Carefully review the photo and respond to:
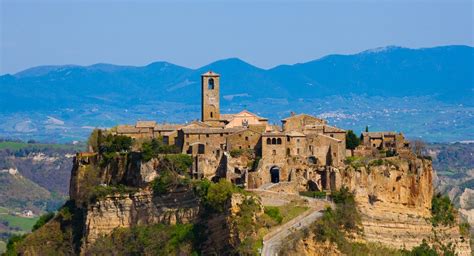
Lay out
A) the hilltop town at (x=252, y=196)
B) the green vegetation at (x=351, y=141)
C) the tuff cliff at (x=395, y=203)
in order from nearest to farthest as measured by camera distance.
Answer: the hilltop town at (x=252, y=196) → the tuff cliff at (x=395, y=203) → the green vegetation at (x=351, y=141)

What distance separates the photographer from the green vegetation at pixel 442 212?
61719mm

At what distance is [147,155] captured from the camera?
61.2 meters

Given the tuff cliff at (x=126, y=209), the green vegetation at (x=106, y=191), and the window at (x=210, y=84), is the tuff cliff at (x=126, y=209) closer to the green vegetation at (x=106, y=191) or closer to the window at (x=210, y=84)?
the green vegetation at (x=106, y=191)

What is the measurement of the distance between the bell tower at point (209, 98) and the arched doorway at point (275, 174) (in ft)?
29.4

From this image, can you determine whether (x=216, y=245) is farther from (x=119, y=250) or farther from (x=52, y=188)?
(x=52, y=188)

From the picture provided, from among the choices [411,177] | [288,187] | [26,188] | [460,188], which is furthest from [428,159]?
[26,188]

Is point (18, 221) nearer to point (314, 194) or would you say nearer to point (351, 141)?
point (351, 141)

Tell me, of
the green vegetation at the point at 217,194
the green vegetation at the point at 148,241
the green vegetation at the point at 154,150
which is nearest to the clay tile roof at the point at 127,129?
the green vegetation at the point at 154,150

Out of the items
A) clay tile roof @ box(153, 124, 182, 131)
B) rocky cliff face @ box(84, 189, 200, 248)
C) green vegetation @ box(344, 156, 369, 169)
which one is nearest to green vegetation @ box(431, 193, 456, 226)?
green vegetation @ box(344, 156, 369, 169)

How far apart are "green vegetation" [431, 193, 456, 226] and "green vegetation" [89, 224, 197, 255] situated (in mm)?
11803

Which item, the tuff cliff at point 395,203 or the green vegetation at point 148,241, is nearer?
the green vegetation at point 148,241

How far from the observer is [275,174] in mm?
58875

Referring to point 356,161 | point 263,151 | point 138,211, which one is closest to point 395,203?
point 356,161

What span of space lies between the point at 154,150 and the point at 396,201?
1125cm
